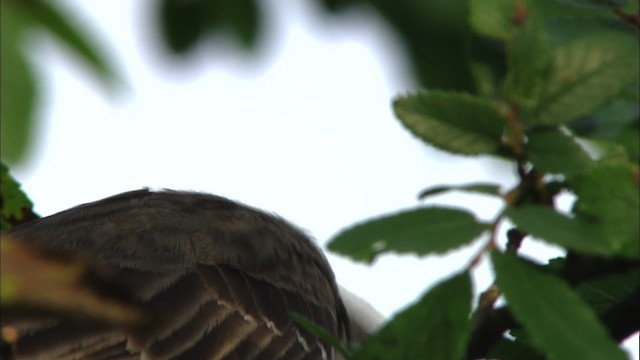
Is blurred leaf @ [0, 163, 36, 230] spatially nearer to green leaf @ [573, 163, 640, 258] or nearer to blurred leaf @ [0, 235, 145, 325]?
green leaf @ [573, 163, 640, 258]

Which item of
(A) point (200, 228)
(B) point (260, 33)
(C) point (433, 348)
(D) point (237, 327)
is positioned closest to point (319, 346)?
(D) point (237, 327)

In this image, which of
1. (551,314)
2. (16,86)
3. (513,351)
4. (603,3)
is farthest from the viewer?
(16,86)

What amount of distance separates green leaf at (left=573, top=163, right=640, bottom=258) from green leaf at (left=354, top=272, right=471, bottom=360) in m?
0.19

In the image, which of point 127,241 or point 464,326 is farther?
point 127,241

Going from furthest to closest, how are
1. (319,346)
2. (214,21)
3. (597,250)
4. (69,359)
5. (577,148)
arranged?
1. (319,346)
2. (214,21)
3. (69,359)
4. (577,148)
5. (597,250)

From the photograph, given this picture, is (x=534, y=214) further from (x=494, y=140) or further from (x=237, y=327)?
(x=237, y=327)

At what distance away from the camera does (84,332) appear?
3.19 metres

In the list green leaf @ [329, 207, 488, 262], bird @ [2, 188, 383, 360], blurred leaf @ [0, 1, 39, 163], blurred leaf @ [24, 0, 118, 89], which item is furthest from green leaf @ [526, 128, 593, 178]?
bird @ [2, 188, 383, 360]

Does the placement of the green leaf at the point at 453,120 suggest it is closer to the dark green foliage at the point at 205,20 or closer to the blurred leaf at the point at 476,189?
the blurred leaf at the point at 476,189

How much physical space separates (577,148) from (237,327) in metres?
2.16

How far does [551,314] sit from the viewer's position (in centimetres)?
138

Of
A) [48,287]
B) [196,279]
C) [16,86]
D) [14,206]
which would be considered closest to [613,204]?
[48,287]

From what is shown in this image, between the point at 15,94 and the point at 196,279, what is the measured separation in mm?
1390

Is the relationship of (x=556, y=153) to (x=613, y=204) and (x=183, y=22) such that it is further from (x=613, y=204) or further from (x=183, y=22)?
(x=183, y=22)
